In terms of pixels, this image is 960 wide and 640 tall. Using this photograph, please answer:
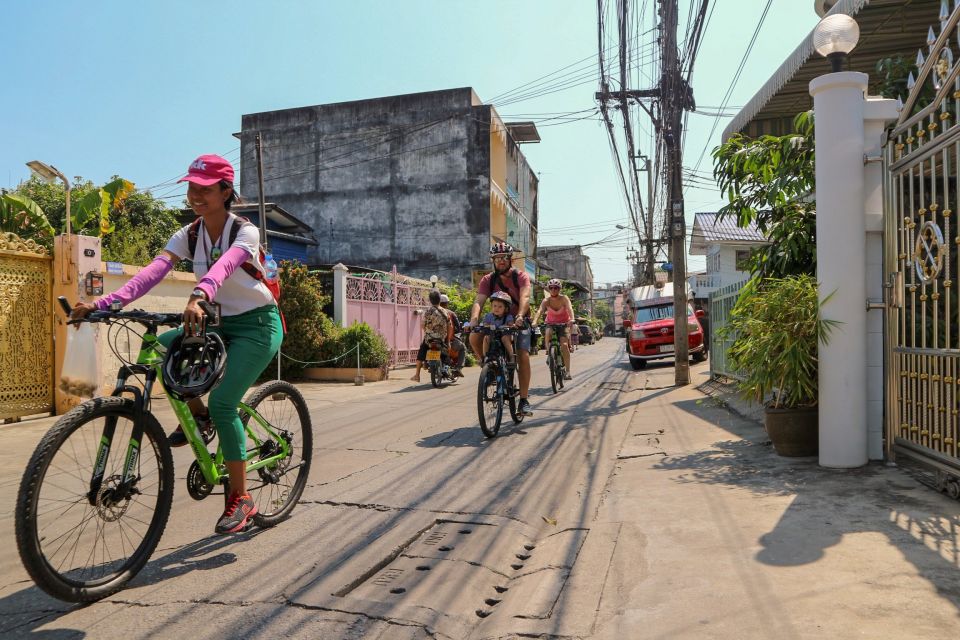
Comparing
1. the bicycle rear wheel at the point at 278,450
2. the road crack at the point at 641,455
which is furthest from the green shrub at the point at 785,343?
the bicycle rear wheel at the point at 278,450

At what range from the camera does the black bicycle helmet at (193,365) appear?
306 cm

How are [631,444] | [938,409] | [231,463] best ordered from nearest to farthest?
[231,463] < [938,409] < [631,444]

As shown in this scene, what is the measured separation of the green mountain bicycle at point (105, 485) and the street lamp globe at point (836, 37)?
15.1ft

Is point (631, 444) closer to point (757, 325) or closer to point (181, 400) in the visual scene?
point (757, 325)

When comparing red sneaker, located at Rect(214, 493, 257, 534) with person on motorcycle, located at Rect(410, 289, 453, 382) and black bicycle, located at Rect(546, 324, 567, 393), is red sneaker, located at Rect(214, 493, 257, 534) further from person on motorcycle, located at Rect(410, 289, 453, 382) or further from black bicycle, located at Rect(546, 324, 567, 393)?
person on motorcycle, located at Rect(410, 289, 453, 382)

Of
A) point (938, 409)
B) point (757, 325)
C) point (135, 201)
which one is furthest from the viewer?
point (135, 201)

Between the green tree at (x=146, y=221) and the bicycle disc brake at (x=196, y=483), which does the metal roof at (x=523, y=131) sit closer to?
the green tree at (x=146, y=221)

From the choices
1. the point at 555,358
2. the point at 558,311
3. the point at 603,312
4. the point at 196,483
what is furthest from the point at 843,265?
the point at 603,312

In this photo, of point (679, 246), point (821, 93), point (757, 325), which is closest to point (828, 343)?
point (757, 325)

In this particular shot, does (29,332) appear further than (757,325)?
Yes

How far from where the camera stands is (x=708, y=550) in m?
3.20

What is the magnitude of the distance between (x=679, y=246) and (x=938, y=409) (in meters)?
8.91

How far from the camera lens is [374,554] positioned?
342cm

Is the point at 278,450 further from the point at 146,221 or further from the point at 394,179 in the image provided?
the point at 394,179
